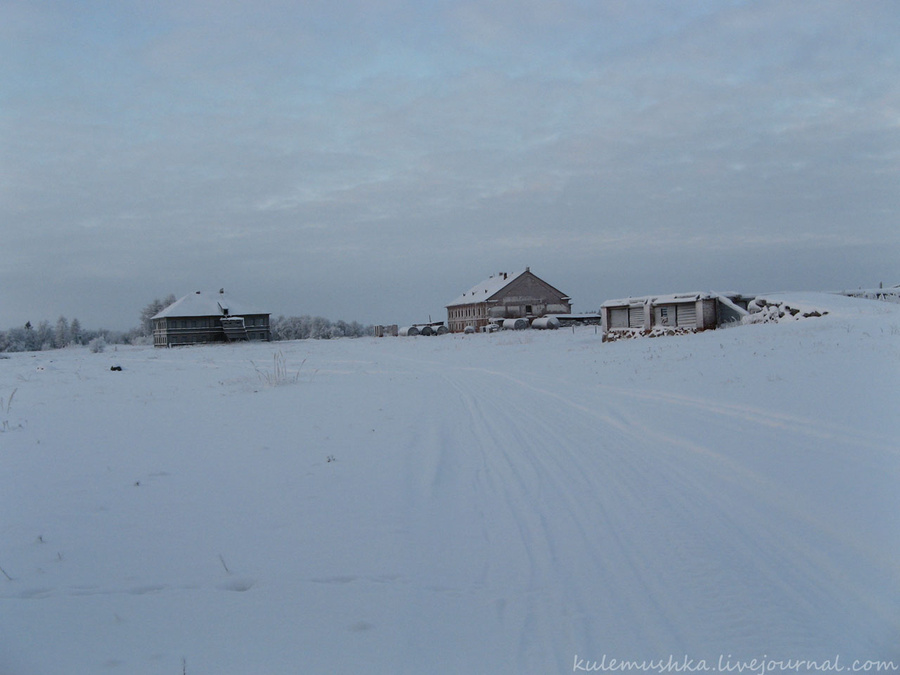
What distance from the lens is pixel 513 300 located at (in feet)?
216

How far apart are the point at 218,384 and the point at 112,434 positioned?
7.69m

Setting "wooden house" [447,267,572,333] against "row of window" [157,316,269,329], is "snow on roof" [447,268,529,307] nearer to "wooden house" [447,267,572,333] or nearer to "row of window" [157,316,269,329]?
"wooden house" [447,267,572,333]

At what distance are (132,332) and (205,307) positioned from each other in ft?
118

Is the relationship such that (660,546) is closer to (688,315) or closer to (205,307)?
(688,315)

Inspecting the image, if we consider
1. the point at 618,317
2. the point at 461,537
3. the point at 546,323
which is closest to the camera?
the point at 461,537

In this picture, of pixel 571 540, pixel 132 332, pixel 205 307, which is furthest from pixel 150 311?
pixel 571 540

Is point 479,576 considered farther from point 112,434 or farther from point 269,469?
point 112,434

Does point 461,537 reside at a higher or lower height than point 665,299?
lower

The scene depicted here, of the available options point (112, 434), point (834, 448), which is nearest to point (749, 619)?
point (834, 448)

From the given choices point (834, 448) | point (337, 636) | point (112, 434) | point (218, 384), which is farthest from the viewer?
point (218, 384)

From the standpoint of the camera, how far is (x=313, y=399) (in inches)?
517

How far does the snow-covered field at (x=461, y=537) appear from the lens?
3.40 m

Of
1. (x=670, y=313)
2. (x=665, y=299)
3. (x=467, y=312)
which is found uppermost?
(x=467, y=312)

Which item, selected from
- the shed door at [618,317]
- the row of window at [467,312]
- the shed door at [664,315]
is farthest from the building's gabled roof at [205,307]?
the shed door at [664,315]
